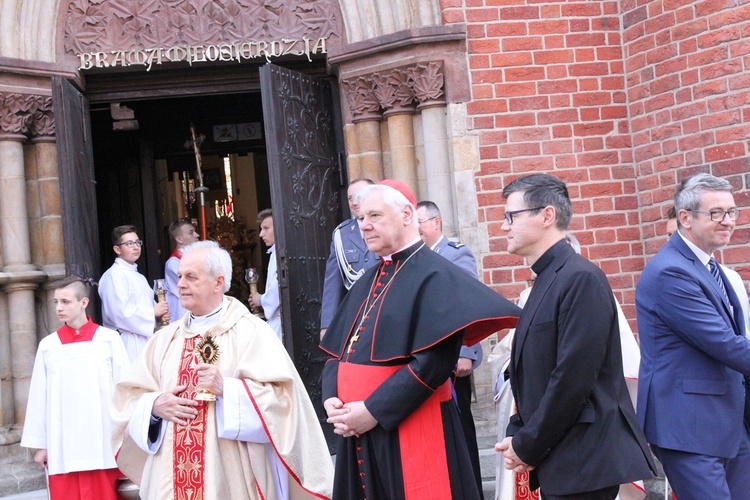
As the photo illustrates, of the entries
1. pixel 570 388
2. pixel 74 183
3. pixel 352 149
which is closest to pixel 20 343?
pixel 74 183

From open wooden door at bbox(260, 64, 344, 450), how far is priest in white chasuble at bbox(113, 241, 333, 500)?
2.77 metres

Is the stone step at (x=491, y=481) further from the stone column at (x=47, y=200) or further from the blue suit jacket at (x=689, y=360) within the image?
the stone column at (x=47, y=200)

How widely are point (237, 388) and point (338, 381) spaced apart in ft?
2.09

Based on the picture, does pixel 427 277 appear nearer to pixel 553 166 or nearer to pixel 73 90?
pixel 553 166

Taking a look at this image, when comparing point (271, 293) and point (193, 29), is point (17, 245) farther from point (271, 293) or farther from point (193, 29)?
point (193, 29)

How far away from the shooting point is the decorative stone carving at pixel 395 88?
7734mm

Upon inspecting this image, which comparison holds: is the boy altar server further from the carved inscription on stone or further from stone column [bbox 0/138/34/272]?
the carved inscription on stone

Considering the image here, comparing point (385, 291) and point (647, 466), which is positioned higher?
point (385, 291)

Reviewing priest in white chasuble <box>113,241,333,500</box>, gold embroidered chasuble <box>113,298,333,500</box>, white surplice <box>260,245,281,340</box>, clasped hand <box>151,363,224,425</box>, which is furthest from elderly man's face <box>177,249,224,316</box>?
white surplice <box>260,245,281,340</box>

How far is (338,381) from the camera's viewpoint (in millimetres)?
4078

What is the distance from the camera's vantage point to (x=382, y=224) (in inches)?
159

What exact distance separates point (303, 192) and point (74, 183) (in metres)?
1.71

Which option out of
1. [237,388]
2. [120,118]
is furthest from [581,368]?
[120,118]

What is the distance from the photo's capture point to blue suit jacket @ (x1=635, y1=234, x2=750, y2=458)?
4051 mm
